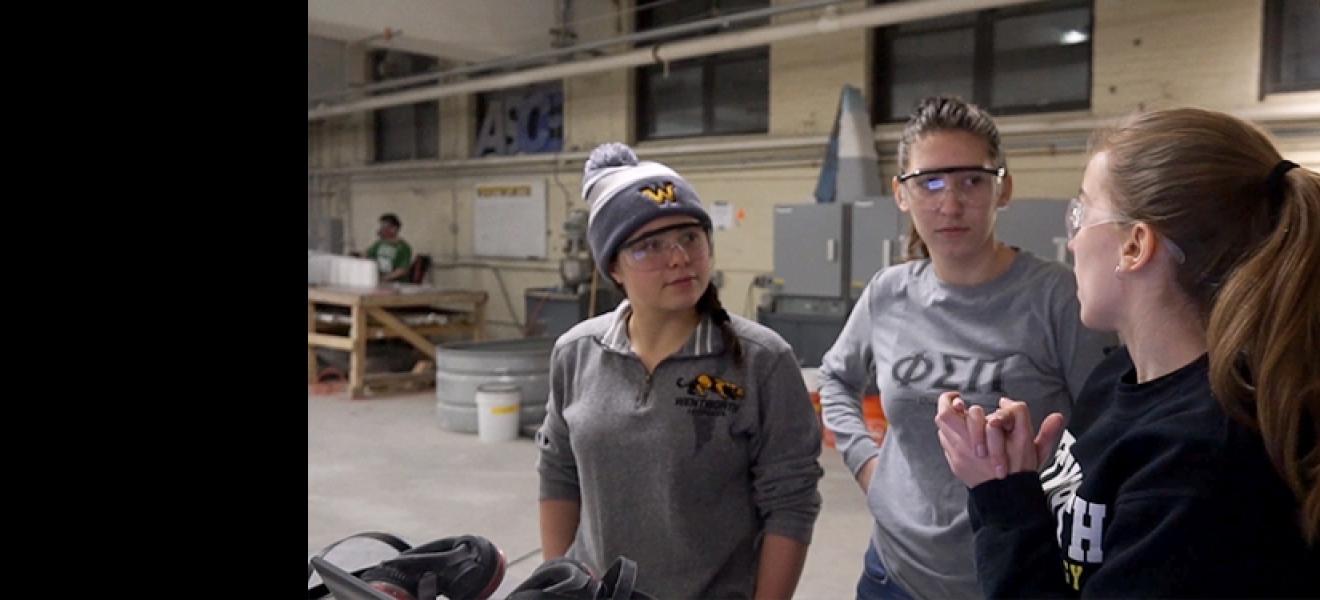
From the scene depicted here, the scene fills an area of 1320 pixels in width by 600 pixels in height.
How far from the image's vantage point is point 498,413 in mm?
5098

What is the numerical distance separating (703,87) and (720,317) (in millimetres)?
5906

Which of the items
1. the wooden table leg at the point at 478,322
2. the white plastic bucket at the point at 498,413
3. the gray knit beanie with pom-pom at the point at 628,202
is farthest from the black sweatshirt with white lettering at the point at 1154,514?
the wooden table leg at the point at 478,322

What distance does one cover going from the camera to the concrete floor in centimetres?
334

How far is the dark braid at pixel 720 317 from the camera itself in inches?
49.0

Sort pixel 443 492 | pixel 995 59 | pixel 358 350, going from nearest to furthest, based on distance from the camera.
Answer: pixel 443 492 < pixel 995 59 < pixel 358 350

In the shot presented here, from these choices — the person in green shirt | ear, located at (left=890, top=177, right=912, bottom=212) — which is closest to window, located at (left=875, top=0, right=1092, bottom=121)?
the person in green shirt

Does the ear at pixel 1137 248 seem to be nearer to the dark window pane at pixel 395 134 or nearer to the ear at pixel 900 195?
A: the ear at pixel 900 195

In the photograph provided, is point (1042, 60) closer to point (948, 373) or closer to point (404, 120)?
point (948, 373)

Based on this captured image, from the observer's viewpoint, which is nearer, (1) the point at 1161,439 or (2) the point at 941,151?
(1) the point at 1161,439

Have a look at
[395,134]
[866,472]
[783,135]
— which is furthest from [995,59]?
[395,134]
